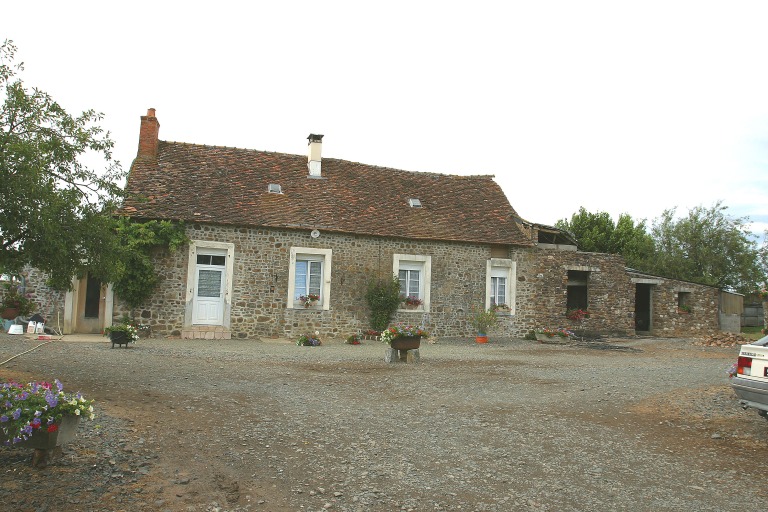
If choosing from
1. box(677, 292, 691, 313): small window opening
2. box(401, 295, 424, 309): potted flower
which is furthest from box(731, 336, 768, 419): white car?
box(677, 292, 691, 313): small window opening

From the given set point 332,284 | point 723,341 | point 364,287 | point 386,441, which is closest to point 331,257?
point 332,284

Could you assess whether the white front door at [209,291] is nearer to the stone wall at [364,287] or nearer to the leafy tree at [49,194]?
the stone wall at [364,287]

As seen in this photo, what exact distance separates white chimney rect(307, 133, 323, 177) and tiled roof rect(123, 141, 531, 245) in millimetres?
259

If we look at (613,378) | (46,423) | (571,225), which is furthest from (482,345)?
(571,225)

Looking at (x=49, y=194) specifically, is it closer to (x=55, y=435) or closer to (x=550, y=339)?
(x=55, y=435)

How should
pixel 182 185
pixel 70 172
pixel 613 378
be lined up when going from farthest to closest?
1. pixel 182 185
2. pixel 613 378
3. pixel 70 172

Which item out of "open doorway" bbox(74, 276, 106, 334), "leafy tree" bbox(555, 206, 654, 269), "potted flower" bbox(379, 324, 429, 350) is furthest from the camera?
"leafy tree" bbox(555, 206, 654, 269)

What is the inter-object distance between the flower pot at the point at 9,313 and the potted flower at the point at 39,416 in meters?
12.8

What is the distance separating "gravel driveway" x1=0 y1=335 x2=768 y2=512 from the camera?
4.57 meters

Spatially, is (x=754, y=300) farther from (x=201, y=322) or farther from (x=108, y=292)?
(x=108, y=292)

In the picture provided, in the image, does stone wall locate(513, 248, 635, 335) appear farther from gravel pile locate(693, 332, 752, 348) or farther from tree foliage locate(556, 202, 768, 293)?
tree foliage locate(556, 202, 768, 293)

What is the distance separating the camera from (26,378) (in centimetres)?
823

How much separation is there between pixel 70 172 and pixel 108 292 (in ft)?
28.4

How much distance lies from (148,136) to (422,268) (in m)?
8.95
